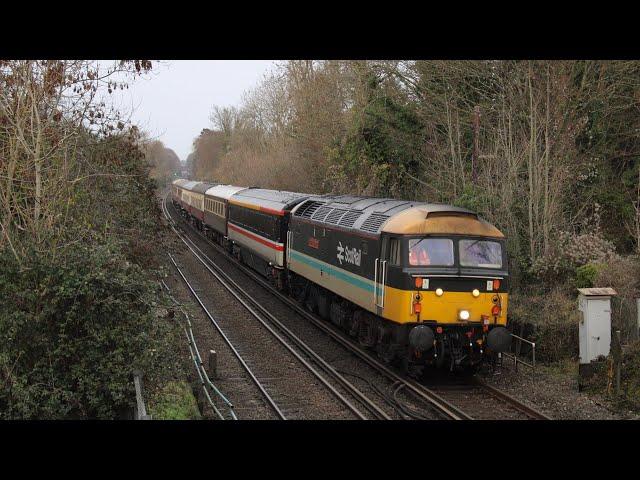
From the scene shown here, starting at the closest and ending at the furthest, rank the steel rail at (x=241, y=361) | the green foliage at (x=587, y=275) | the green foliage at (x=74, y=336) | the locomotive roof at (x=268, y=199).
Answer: the green foliage at (x=74, y=336) < the steel rail at (x=241, y=361) < the green foliage at (x=587, y=275) < the locomotive roof at (x=268, y=199)

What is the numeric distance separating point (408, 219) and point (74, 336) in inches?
236

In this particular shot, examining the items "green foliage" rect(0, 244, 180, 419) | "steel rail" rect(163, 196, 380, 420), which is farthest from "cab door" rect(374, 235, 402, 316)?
"green foliage" rect(0, 244, 180, 419)

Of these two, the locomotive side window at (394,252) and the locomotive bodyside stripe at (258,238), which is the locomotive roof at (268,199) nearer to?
the locomotive bodyside stripe at (258,238)

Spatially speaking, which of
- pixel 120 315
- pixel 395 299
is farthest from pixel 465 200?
pixel 120 315

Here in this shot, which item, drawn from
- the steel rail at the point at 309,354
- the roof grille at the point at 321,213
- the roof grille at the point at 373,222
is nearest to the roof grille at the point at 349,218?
the roof grille at the point at 373,222

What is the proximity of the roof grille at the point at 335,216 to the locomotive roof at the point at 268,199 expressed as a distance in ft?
17.0

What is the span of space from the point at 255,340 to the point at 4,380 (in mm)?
7174

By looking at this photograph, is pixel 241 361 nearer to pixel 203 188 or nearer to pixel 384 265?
pixel 384 265

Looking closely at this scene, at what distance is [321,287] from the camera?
18.5 m

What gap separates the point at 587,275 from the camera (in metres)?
15.7

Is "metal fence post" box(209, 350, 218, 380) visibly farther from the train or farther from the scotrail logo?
the scotrail logo

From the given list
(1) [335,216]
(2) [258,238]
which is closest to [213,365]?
(1) [335,216]

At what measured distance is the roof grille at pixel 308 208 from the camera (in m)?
19.8

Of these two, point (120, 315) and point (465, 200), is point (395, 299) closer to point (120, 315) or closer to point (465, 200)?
point (120, 315)
